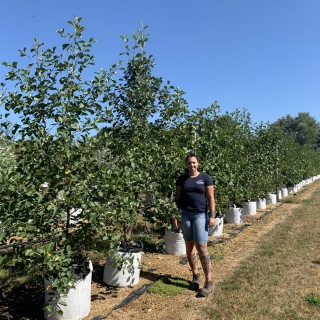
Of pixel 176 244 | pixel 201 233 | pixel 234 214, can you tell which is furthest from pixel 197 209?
pixel 234 214

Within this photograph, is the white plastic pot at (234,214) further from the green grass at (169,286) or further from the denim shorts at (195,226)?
the denim shorts at (195,226)

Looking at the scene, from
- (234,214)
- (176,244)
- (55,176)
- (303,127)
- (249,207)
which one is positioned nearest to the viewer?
(55,176)

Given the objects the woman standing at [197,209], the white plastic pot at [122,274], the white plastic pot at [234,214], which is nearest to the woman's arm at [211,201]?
the woman standing at [197,209]

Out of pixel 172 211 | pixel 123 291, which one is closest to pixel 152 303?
pixel 123 291

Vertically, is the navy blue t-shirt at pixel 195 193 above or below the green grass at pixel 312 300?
above

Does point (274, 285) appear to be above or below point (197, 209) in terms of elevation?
below

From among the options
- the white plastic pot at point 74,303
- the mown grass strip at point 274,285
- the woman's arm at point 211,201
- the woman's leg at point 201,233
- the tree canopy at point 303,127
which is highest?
Result: the tree canopy at point 303,127

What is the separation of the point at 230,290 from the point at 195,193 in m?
1.35

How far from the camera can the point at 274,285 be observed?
403 cm

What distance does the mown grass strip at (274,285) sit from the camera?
3.34 metres

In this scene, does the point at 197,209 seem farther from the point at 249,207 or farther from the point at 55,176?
the point at 249,207

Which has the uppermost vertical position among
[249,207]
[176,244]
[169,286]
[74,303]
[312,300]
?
[249,207]

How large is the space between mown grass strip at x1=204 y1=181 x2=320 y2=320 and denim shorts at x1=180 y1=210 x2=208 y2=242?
2.47 feet

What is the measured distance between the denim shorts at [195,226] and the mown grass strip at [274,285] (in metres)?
0.75
